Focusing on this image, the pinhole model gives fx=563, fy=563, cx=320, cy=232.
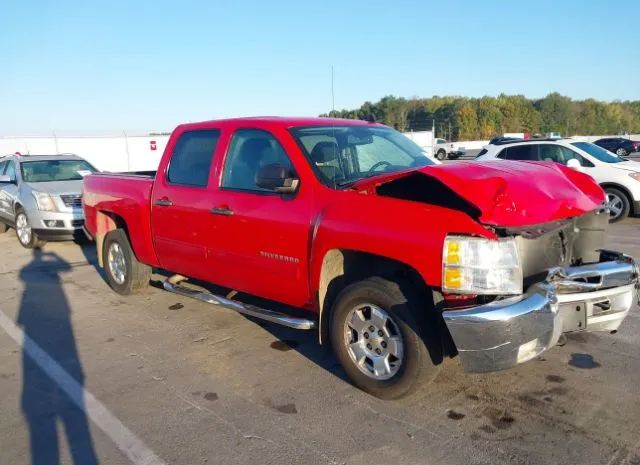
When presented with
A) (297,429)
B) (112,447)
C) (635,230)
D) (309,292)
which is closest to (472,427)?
(297,429)

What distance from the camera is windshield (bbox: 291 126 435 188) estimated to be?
14.2ft

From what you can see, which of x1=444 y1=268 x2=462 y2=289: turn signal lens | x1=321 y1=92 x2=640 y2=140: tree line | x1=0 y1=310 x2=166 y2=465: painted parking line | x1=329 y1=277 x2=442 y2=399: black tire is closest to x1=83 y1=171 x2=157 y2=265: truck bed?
x1=0 y1=310 x2=166 y2=465: painted parking line

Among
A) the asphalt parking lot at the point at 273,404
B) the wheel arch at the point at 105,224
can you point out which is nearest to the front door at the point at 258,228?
the asphalt parking lot at the point at 273,404

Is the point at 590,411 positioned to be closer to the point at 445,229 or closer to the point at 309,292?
the point at 445,229

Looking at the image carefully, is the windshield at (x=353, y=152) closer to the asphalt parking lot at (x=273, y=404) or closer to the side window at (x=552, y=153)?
the asphalt parking lot at (x=273, y=404)

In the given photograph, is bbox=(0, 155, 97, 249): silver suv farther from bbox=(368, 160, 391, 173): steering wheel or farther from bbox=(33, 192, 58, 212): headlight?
bbox=(368, 160, 391, 173): steering wheel

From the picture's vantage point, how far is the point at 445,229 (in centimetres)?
334

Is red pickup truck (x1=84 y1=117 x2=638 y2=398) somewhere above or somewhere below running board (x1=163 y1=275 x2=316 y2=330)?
above

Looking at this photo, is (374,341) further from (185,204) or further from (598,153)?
(598,153)

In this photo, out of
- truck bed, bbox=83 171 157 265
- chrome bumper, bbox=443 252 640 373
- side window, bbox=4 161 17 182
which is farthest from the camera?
side window, bbox=4 161 17 182

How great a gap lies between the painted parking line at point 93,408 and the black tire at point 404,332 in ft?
4.88

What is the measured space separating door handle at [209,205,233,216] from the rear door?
10 centimetres

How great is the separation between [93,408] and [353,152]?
2726mm

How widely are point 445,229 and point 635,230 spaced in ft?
27.3
